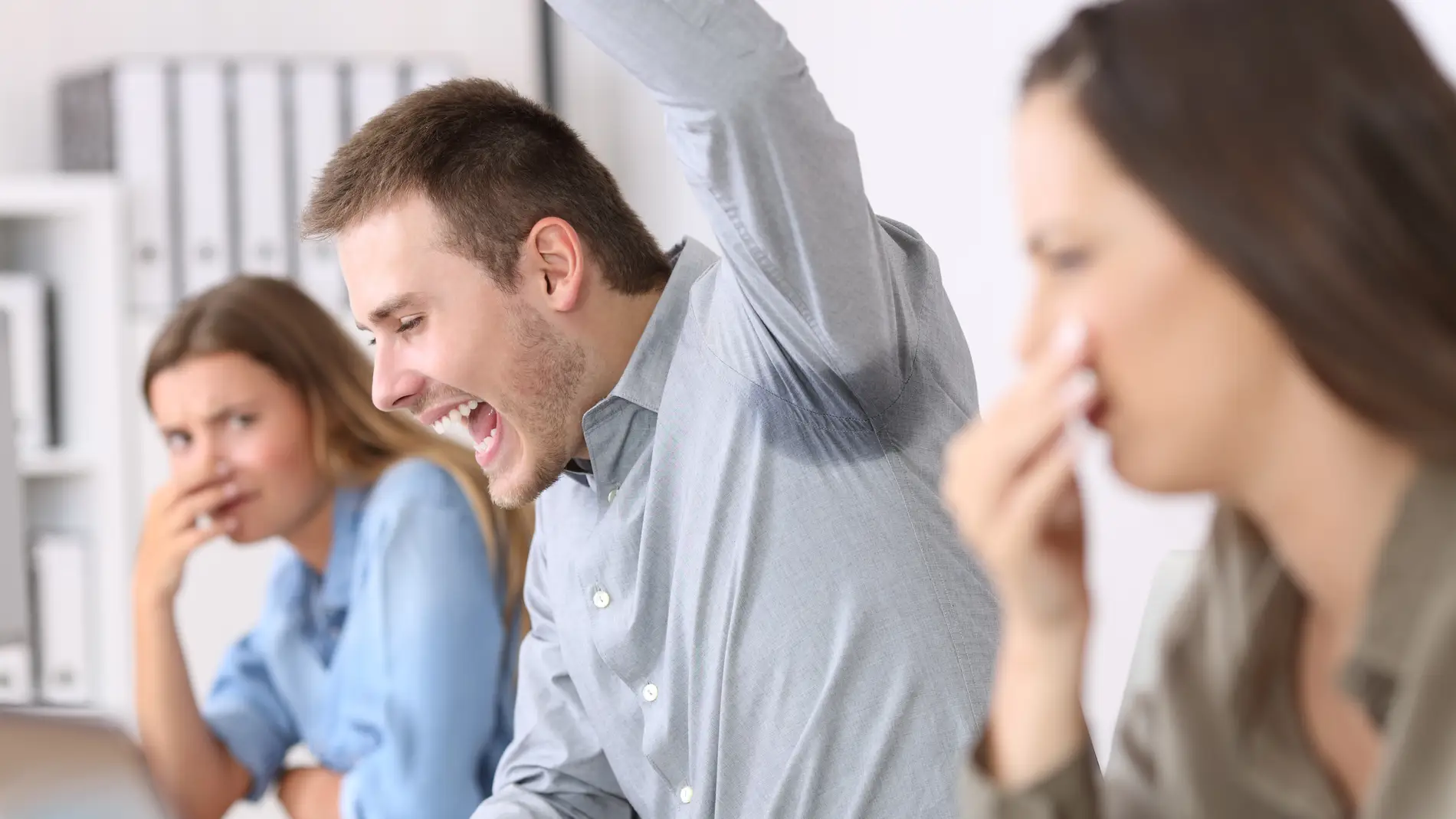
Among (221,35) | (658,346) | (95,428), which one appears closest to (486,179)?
(658,346)

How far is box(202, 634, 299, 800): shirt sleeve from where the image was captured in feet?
6.40

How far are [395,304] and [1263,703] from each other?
0.84 m

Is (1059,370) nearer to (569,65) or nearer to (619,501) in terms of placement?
(619,501)

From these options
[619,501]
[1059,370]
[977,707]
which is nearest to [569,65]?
[619,501]

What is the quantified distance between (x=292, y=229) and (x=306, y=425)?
128 cm

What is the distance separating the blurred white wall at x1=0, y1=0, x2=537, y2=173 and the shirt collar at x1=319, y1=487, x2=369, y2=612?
1.72m

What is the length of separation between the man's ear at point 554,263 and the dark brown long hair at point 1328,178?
775mm

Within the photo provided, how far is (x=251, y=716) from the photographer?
6.45ft

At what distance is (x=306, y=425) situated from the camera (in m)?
1.98

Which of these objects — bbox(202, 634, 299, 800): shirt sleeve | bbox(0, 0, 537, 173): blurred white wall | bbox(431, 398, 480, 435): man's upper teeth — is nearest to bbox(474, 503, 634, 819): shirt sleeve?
bbox(431, 398, 480, 435): man's upper teeth

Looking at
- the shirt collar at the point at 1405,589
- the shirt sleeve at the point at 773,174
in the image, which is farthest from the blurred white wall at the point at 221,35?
the shirt collar at the point at 1405,589

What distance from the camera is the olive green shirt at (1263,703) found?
0.62 meters

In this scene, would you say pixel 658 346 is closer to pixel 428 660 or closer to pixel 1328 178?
pixel 428 660

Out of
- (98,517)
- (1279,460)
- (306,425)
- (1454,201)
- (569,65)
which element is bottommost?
(98,517)
